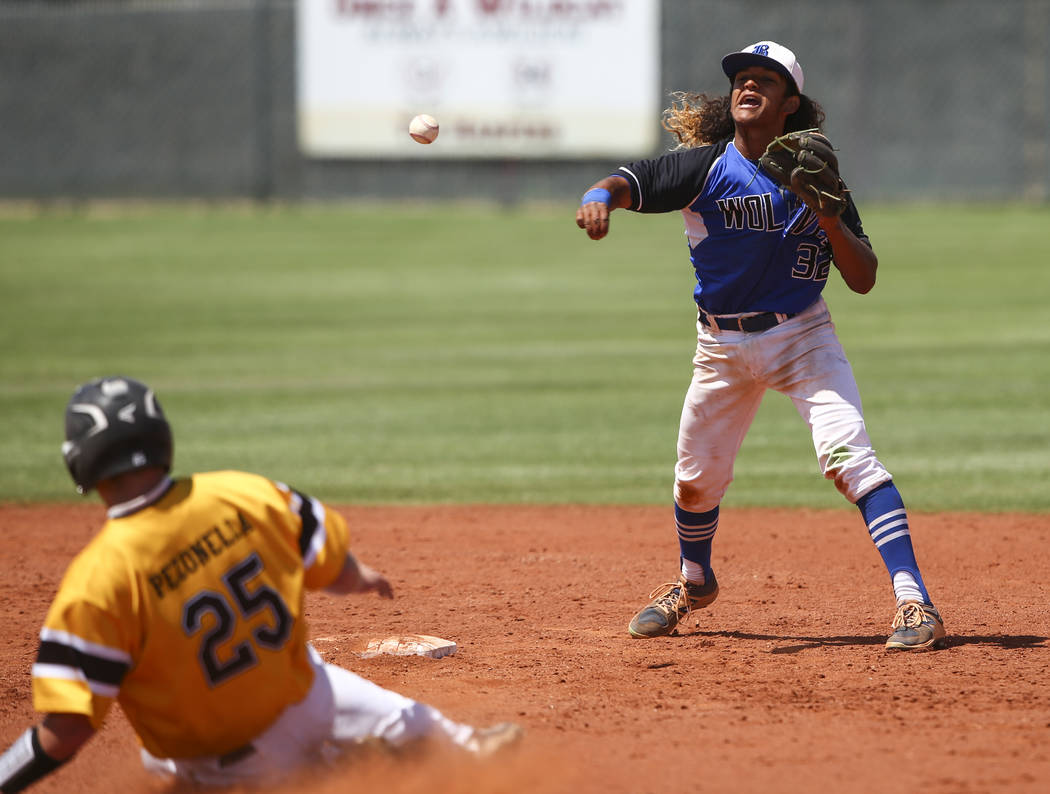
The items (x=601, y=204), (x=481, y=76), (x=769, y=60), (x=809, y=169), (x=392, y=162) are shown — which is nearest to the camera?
(x=809, y=169)

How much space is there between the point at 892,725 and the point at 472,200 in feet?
72.9

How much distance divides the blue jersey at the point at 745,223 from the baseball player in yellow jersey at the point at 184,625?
7.20 feet

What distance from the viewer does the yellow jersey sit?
2971 millimetres

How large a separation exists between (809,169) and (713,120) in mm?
752

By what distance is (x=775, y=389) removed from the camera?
5.00 metres

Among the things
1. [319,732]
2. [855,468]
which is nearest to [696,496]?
[855,468]

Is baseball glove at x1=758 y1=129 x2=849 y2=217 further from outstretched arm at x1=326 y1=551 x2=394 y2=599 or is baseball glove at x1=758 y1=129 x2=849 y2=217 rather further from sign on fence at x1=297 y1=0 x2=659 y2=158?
sign on fence at x1=297 y1=0 x2=659 y2=158

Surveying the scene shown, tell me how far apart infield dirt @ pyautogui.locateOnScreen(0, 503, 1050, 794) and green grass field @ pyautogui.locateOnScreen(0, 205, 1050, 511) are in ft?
3.74

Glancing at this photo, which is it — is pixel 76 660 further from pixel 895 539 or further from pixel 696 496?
pixel 895 539

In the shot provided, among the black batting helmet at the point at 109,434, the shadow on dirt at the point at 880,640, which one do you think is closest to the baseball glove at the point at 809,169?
the shadow on dirt at the point at 880,640

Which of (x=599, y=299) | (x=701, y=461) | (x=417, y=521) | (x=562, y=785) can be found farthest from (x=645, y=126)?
(x=562, y=785)

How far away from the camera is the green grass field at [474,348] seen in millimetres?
9078

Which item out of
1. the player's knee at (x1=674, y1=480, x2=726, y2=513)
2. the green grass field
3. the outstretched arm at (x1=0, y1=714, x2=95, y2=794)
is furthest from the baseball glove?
the green grass field

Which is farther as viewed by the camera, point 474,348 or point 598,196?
point 474,348
